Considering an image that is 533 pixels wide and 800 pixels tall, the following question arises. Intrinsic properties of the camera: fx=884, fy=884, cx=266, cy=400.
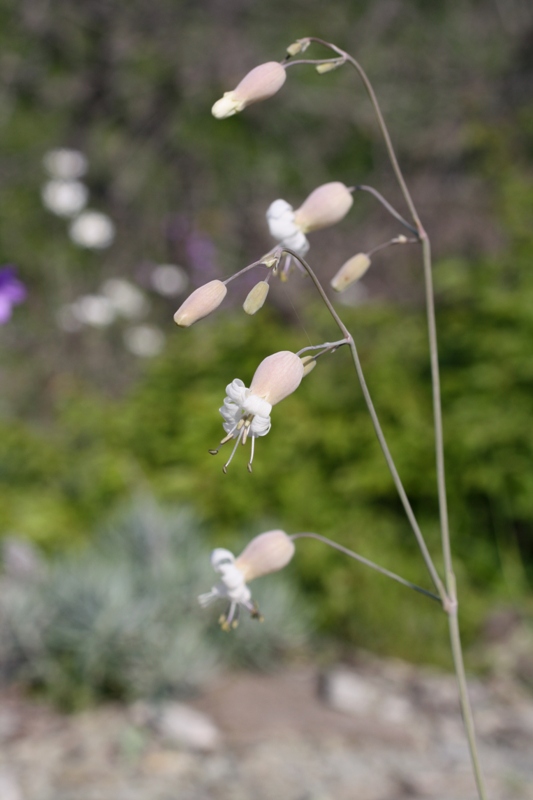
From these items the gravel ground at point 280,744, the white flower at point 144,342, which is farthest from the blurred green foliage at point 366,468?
the white flower at point 144,342

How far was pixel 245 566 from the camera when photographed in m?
1.20

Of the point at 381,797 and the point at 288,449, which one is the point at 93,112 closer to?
the point at 288,449

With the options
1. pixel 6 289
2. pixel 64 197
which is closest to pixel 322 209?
pixel 6 289

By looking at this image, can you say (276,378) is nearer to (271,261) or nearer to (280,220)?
(271,261)

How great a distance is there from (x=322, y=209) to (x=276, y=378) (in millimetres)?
325

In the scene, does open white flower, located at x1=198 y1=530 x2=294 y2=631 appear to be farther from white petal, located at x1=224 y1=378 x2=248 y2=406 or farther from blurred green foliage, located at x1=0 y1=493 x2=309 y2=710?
blurred green foliage, located at x1=0 y1=493 x2=309 y2=710

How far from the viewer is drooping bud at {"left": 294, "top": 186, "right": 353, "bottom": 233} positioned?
119cm

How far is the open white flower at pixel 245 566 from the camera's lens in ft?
3.80

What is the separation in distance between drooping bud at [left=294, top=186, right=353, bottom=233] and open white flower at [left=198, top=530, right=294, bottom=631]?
43 cm

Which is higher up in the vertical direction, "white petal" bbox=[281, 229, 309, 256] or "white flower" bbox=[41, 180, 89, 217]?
"white petal" bbox=[281, 229, 309, 256]

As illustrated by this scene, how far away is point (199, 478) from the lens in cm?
371

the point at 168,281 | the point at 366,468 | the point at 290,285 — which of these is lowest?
the point at 366,468

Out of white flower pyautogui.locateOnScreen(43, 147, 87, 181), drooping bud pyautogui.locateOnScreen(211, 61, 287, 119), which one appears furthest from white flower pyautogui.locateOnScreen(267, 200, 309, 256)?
white flower pyautogui.locateOnScreen(43, 147, 87, 181)

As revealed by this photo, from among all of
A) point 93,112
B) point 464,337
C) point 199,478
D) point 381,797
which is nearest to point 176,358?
point 199,478
